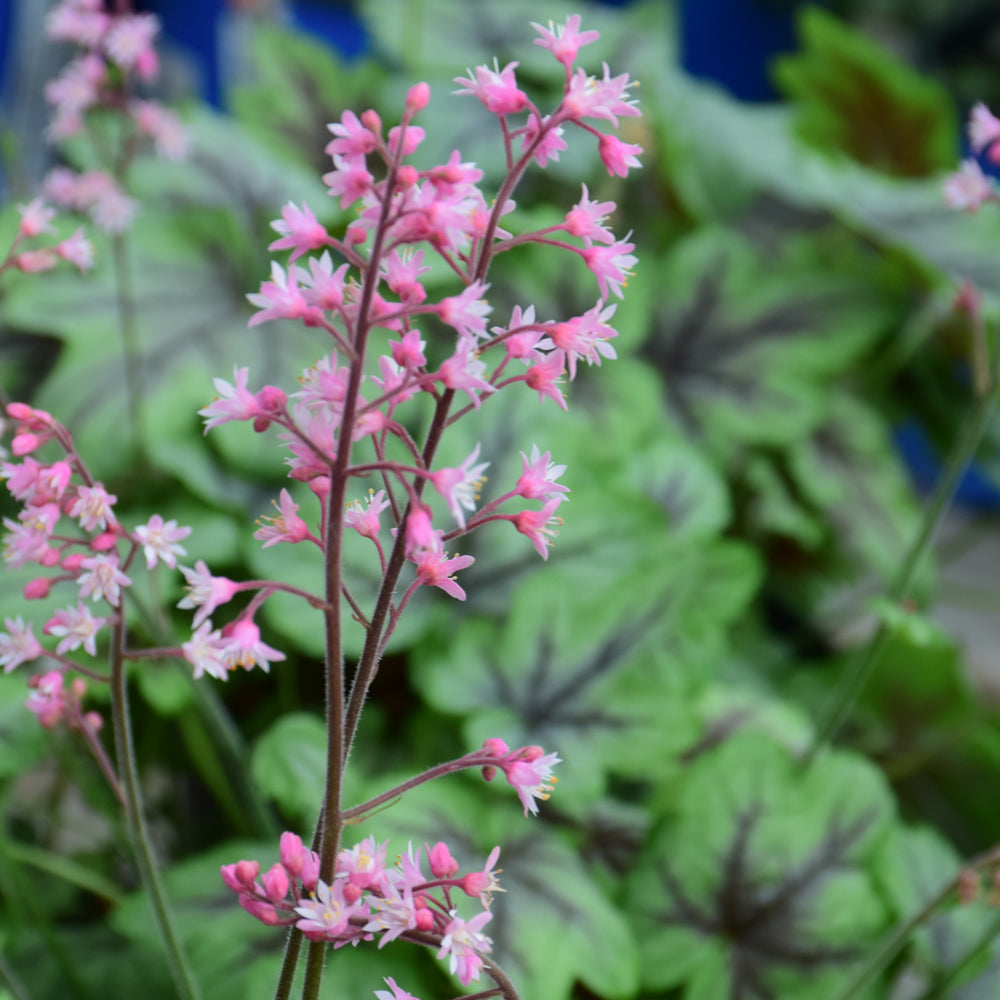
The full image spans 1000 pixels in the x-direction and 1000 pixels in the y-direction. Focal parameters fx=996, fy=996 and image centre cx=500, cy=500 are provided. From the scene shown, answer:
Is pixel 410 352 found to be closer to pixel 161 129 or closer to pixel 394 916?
pixel 394 916

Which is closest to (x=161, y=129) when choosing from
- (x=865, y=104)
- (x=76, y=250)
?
(x=76, y=250)

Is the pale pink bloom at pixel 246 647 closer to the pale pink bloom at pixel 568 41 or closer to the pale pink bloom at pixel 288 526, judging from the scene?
the pale pink bloom at pixel 288 526

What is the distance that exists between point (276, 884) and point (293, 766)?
1.30 feet

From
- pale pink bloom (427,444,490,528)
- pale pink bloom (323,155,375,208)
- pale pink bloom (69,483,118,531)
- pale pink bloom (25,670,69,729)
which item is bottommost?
pale pink bloom (25,670,69,729)

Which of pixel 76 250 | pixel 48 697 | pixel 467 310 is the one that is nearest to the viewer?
pixel 467 310

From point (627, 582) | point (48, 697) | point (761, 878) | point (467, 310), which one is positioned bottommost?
point (761, 878)

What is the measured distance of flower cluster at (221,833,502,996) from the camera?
329mm

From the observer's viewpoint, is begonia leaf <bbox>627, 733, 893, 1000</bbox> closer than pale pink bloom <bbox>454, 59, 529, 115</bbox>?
No

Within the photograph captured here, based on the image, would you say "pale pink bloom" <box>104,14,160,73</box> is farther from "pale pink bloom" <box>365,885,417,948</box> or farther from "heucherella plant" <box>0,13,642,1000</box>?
"pale pink bloom" <box>365,885,417,948</box>

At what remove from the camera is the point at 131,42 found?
0.78m

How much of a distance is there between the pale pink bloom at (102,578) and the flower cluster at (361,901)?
10cm

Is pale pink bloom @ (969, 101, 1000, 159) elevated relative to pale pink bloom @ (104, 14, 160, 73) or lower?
elevated

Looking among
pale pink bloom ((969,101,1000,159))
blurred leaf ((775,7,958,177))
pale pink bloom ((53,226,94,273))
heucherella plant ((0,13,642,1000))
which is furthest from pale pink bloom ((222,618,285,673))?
blurred leaf ((775,7,958,177))

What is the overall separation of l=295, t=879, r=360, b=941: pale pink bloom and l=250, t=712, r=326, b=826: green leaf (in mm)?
374
